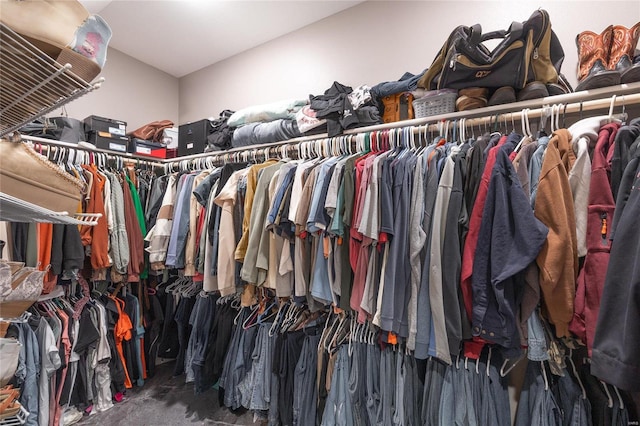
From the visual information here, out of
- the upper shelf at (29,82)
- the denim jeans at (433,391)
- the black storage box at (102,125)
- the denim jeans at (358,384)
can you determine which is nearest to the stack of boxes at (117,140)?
the black storage box at (102,125)

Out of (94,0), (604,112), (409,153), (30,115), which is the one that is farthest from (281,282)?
(94,0)

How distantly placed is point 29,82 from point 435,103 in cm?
154

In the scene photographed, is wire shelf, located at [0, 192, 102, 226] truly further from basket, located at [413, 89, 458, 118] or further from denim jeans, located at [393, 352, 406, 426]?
basket, located at [413, 89, 458, 118]

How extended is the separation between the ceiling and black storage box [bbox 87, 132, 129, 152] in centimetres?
90

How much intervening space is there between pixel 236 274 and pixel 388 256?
97 cm

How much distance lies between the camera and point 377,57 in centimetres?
217

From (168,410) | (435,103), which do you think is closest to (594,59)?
(435,103)

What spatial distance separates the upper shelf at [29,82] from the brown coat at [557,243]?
1.39m

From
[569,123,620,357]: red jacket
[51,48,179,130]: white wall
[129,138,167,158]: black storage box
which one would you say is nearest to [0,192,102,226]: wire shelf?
[569,123,620,357]: red jacket

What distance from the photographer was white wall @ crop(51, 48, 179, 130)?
266cm

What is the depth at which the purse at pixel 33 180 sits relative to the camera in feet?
2.11

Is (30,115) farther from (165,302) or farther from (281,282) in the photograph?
(165,302)

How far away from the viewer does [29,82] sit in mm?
637

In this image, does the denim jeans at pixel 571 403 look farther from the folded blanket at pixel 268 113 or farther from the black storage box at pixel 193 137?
the black storage box at pixel 193 137
